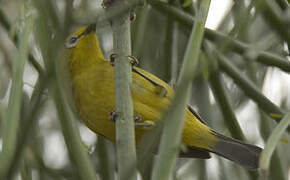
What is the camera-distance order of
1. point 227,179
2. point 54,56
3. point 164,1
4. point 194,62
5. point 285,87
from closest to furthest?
point 54,56 → point 194,62 → point 164,1 → point 227,179 → point 285,87

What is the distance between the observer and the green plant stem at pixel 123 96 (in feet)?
6.27

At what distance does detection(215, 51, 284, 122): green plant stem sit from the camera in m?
2.58

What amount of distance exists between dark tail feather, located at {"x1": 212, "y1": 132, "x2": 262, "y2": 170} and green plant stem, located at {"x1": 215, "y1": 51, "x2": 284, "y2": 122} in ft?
1.28

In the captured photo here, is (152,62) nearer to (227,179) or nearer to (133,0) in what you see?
(227,179)

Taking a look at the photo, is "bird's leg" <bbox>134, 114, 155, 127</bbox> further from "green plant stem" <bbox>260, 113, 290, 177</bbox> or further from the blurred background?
"green plant stem" <bbox>260, 113, 290, 177</bbox>

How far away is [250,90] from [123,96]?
3.02 ft

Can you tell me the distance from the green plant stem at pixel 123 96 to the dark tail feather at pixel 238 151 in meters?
1.08

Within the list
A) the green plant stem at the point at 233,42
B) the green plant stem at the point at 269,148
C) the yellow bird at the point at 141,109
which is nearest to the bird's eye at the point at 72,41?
the yellow bird at the point at 141,109

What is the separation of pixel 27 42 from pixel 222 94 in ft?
3.94

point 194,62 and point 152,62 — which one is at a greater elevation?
point 152,62

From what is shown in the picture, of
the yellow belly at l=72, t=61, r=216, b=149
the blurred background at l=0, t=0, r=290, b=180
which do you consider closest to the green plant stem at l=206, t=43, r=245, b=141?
the blurred background at l=0, t=0, r=290, b=180

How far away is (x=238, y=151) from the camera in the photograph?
3.02 metres

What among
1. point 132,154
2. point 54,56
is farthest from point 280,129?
point 54,56

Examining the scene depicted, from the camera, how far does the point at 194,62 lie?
4.83 ft
